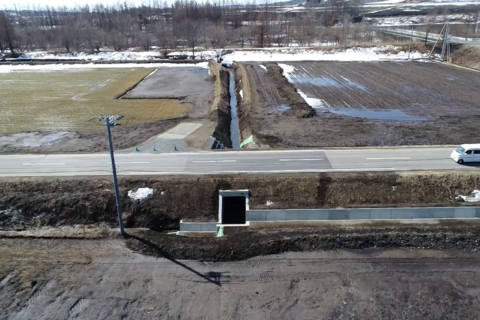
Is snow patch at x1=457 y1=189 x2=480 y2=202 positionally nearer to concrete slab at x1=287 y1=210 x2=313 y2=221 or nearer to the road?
the road

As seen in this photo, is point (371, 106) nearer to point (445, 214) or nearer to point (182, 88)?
point (445, 214)

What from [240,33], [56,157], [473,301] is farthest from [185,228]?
[240,33]

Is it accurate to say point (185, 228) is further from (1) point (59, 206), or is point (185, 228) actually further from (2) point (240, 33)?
(2) point (240, 33)

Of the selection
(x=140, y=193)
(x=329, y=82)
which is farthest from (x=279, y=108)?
(x=140, y=193)

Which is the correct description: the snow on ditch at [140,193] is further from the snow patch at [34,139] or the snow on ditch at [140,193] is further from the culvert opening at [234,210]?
the snow patch at [34,139]

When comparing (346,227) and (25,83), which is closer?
(346,227)

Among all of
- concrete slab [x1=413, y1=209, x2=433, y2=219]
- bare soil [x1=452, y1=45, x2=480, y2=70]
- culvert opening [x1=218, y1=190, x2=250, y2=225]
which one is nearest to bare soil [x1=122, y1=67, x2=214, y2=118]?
culvert opening [x1=218, y1=190, x2=250, y2=225]
